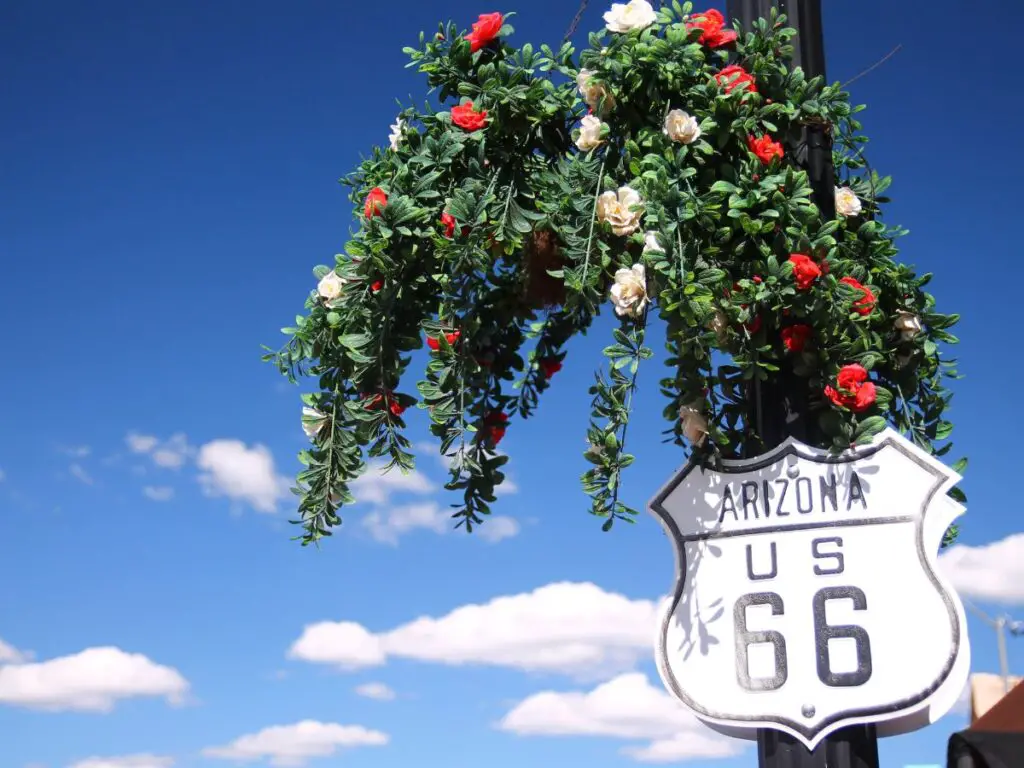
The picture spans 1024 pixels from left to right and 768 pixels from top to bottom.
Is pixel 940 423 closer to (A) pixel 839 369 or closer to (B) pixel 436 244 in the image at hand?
(A) pixel 839 369

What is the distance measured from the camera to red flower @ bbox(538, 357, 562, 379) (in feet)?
8.41

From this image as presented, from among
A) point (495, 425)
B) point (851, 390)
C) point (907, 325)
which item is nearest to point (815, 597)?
point (851, 390)

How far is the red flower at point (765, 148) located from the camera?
Result: 2121mm

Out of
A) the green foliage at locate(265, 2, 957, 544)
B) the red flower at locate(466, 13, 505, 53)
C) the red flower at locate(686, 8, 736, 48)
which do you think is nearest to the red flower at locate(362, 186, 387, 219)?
the green foliage at locate(265, 2, 957, 544)

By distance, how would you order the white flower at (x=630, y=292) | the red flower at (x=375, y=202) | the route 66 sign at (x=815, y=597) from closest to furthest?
the route 66 sign at (x=815, y=597) < the white flower at (x=630, y=292) < the red flower at (x=375, y=202)

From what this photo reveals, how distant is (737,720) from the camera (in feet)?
6.77

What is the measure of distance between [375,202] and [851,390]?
41.9 inches

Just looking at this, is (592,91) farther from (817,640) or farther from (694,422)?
(817,640)

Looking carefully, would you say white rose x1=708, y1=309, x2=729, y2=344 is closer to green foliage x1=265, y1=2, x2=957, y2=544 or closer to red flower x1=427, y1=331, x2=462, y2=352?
green foliage x1=265, y1=2, x2=957, y2=544

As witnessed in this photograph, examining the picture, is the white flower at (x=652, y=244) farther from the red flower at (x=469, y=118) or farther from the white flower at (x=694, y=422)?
the red flower at (x=469, y=118)

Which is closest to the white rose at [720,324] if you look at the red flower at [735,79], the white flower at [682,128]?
the white flower at [682,128]

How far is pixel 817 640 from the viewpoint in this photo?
2.03m

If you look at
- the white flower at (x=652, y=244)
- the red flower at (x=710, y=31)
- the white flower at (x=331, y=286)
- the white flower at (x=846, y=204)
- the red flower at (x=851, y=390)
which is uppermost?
the red flower at (x=710, y=31)

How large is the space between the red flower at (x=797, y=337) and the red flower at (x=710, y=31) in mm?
623
